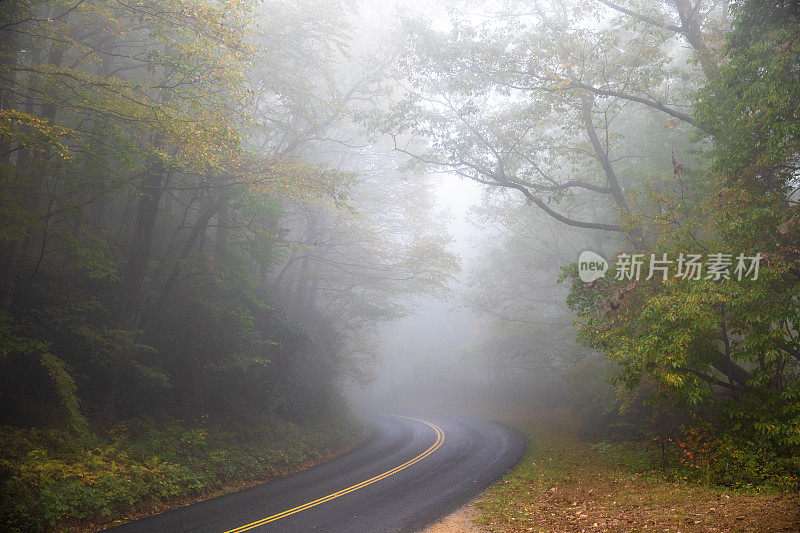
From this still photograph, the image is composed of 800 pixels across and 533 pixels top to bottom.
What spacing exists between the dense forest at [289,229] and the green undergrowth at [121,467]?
5 centimetres

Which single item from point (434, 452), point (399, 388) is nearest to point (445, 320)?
point (399, 388)

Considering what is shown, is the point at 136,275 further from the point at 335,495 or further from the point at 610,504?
the point at 610,504

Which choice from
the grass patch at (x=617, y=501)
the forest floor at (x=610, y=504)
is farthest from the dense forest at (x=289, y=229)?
the forest floor at (x=610, y=504)

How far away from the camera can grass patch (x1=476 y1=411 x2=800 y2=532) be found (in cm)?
659

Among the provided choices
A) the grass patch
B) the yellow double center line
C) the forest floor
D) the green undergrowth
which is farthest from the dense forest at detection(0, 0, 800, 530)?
the yellow double center line

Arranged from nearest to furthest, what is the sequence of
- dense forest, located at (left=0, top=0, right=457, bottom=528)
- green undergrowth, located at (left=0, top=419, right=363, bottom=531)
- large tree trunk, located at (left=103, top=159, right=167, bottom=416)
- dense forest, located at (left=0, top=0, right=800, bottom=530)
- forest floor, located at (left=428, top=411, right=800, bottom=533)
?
1. forest floor, located at (left=428, top=411, right=800, bottom=533)
2. green undergrowth, located at (left=0, top=419, right=363, bottom=531)
3. dense forest, located at (left=0, top=0, right=800, bottom=530)
4. dense forest, located at (left=0, top=0, right=457, bottom=528)
5. large tree trunk, located at (left=103, top=159, right=167, bottom=416)

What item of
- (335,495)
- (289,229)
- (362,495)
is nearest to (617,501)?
(362,495)

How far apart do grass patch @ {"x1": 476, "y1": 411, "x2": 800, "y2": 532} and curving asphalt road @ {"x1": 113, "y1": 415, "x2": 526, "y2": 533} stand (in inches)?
39.2

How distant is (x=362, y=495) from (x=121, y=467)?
5299mm

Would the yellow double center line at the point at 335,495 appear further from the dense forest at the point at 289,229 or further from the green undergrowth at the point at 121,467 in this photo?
the dense forest at the point at 289,229

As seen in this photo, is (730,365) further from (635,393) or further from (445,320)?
(445,320)

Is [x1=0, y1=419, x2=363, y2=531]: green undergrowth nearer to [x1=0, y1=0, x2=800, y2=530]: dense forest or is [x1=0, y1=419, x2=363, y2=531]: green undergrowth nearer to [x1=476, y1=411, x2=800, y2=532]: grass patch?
[x1=0, y1=0, x2=800, y2=530]: dense forest

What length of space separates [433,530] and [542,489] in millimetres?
3488

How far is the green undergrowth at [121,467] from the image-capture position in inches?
305
